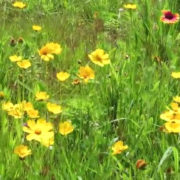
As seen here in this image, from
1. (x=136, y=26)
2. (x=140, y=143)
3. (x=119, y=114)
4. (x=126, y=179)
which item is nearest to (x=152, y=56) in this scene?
(x=136, y=26)

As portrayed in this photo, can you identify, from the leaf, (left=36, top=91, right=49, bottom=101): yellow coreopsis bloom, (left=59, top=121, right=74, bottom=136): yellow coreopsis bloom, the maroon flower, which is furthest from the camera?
the maroon flower

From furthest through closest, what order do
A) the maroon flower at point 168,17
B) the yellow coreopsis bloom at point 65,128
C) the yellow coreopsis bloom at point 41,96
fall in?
the maroon flower at point 168,17, the yellow coreopsis bloom at point 41,96, the yellow coreopsis bloom at point 65,128

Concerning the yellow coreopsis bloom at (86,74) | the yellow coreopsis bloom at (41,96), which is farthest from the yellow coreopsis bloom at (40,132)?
the yellow coreopsis bloom at (86,74)

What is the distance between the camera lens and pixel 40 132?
1.94 m

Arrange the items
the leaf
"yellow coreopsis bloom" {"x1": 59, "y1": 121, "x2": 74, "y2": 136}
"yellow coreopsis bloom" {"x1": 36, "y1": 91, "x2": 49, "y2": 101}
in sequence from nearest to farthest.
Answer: the leaf < "yellow coreopsis bloom" {"x1": 59, "y1": 121, "x2": 74, "y2": 136} < "yellow coreopsis bloom" {"x1": 36, "y1": 91, "x2": 49, "y2": 101}

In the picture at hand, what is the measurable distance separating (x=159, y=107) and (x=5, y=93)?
67 centimetres

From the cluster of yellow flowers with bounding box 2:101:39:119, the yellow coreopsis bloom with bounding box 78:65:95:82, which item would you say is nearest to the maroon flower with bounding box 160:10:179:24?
the yellow coreopsis bloom with bounding box 78:65:95:82

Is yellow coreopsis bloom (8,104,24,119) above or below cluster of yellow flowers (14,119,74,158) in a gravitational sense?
above

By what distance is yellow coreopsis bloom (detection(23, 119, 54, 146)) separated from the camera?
73.9 inches

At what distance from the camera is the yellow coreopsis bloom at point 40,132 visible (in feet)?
6.15

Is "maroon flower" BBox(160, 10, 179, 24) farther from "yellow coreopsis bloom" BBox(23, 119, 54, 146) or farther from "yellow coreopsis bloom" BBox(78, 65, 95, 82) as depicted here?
"yellow coreopsis bloom" BBox(23, 119, 54, 146)

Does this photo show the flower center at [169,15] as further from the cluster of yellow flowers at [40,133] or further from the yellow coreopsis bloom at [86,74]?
the cluster of yellow flowers at [40,133]

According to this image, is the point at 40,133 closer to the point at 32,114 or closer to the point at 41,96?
the point at 32,114

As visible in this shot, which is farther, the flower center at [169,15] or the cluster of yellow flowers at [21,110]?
the flower center at [169,15]
